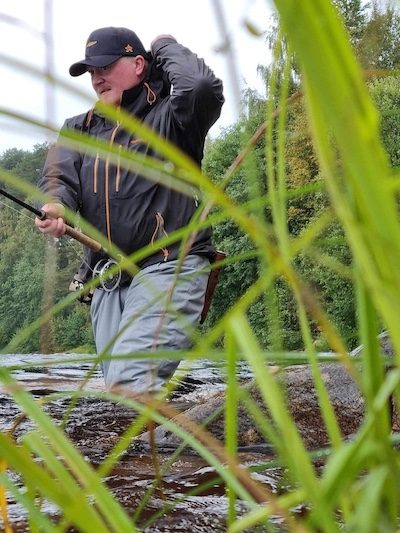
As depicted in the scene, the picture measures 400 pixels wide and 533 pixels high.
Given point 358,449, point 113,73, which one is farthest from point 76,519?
point 113,73

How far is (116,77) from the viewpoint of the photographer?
155 inches

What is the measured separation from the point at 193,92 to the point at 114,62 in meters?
0.50

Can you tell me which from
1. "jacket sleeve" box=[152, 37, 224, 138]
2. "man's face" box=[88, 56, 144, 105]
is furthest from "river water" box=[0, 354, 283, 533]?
"man's face" box=[88, 56, 144, 105]

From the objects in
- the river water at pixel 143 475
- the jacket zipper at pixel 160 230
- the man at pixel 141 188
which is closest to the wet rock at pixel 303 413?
the river water at pixel 143 475

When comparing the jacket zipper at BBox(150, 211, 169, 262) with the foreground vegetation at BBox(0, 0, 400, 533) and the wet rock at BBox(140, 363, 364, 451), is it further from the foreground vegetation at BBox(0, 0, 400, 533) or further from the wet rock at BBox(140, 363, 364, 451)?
the foreground vegetation at BBox(0, 0, 400, 533)

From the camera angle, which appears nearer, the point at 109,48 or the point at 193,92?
the point at 193,92

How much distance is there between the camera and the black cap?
12.8 ft

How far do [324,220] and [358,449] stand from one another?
15cm

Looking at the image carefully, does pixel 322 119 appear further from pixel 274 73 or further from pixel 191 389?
pixel 191 389

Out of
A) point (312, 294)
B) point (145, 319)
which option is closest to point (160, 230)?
Answer: point (145, 319)

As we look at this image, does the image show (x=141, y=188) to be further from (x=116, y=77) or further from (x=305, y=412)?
(x=305, y=412)

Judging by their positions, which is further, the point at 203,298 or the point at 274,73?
the point at 203,298

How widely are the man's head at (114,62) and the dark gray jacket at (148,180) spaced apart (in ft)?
0.23

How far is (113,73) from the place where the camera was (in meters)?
3.95
